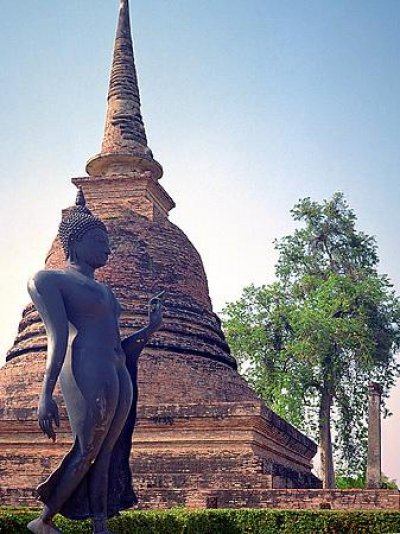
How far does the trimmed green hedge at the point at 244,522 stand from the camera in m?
9.51

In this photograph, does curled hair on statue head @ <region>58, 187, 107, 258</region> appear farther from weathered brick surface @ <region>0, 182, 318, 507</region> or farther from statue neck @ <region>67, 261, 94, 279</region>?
weathered brick surface @ <region>0, 182, 318, 507</region>

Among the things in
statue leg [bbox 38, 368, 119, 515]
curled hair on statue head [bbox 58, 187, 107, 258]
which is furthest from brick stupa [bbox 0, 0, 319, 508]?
curled hair on statue head [bbox 58, 187, 107, 258]

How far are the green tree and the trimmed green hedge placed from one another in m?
15.3

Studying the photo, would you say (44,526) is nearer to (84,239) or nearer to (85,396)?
(85,396)

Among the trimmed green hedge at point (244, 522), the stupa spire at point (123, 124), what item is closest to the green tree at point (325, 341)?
the stupa spire at point (123, 124)

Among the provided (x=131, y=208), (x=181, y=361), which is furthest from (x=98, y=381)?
(x=131, y=208)

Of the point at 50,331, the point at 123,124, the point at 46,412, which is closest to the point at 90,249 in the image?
the point at 50,331

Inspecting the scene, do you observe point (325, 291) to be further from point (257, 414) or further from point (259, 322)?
point (257, 414)

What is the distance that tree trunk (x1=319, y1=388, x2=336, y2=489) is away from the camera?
25.8 metres

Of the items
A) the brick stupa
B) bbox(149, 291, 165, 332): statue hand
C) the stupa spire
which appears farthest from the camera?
the stupa spire

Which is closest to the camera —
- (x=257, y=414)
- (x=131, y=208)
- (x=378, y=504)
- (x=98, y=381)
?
(x=98, y=381)

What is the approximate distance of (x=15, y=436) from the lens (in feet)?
51.4

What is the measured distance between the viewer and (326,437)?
26.1 meters

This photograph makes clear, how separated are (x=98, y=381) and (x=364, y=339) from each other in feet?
69.3
